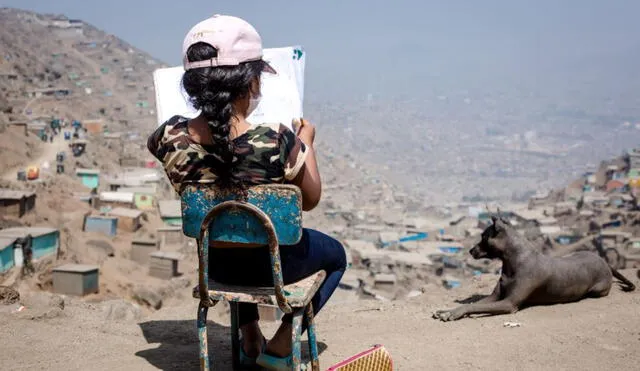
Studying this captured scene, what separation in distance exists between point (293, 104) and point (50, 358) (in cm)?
216

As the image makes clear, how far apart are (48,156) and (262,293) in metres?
32.3

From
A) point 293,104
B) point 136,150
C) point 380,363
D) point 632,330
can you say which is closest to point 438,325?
point 632,330

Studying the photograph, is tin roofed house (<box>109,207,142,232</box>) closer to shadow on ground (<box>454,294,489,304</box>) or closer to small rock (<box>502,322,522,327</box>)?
shadow on ground (<box>454,294,489,304</box>)

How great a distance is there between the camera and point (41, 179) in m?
25.3

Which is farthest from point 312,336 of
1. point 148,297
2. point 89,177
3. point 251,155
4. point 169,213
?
point 89,177

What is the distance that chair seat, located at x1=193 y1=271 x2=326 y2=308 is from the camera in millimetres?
2801

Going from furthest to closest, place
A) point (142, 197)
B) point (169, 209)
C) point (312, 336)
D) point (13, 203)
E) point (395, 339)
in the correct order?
1. point (142, 197)
2. point (169, 209)
3. point (13, 203)
4. point (395, 339)
5. point (312, 336)

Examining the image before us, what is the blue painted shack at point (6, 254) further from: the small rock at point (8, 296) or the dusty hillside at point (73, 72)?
the dusty hillside at point (73, 72)

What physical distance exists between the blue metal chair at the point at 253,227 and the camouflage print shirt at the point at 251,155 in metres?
0.08

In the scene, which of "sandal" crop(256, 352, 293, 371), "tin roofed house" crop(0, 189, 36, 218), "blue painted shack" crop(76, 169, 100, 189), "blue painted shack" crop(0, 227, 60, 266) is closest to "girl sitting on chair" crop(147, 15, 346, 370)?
"sandal" crop(256, 352, 293, 371)

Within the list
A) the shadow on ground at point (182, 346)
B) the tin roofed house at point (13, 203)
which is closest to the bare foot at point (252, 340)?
the shadow on ground at point (182, 346)

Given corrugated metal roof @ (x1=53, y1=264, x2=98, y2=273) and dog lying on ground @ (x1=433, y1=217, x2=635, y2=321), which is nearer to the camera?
dog lying on ground @ (x1=433, y1=217, x2=635, y2=321)

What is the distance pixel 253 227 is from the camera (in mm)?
2729

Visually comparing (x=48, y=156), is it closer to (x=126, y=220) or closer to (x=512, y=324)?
(x=126, y=220)
